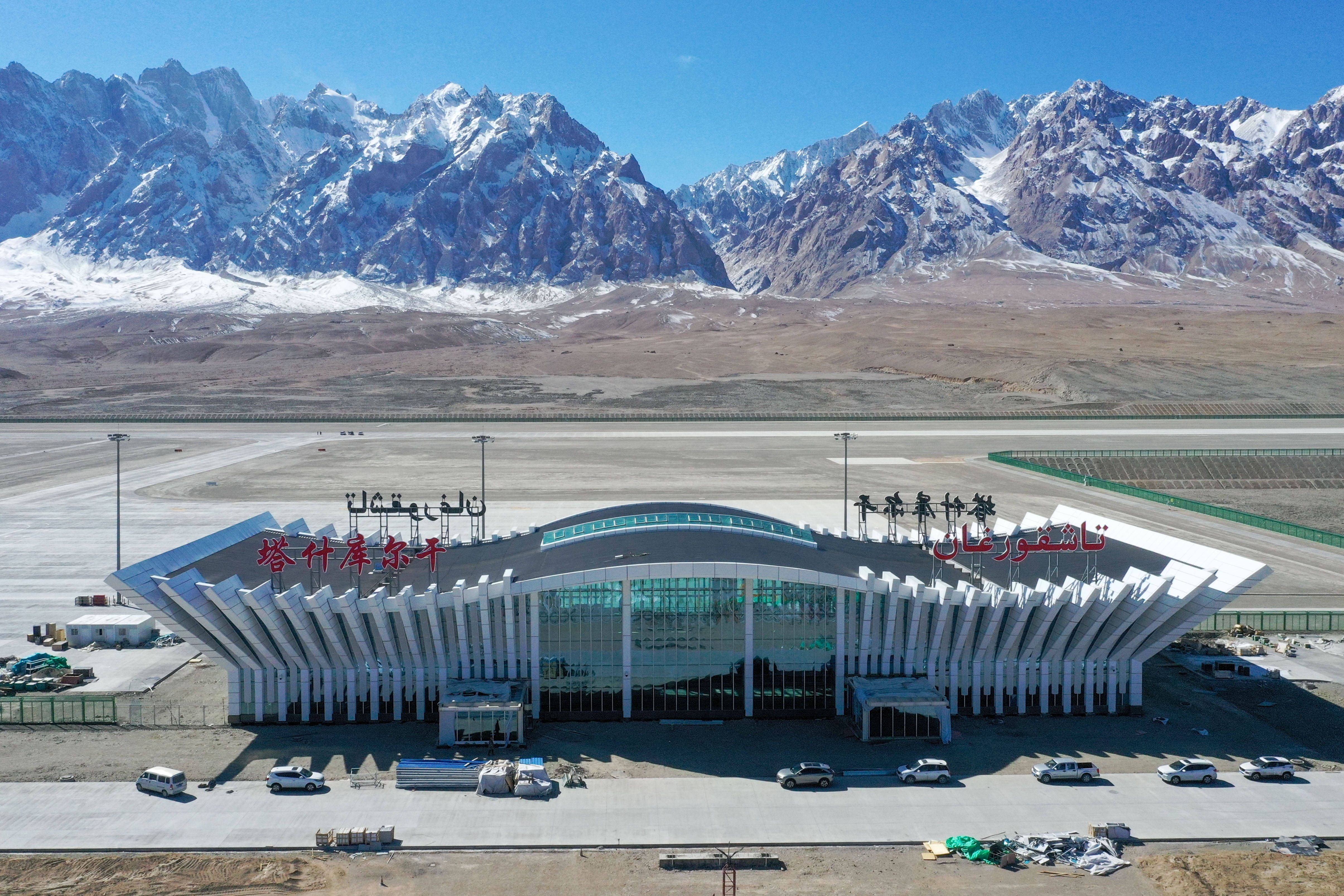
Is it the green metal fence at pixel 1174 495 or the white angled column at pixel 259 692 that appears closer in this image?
the white angled column at pixel 259 692

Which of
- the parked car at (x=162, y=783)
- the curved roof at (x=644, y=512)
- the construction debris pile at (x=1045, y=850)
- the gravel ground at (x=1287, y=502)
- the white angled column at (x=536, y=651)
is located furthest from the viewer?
the gravel ground at (x=1287, y=502)

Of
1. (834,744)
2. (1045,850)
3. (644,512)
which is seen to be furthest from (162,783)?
(1045,850)

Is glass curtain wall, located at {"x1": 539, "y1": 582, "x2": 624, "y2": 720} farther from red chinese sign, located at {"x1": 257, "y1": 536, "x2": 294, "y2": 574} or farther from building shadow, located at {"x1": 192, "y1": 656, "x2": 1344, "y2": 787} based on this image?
red chinese sign, located at {"x1": 257, "y1": 536, "x2": 294, "y2": 574}

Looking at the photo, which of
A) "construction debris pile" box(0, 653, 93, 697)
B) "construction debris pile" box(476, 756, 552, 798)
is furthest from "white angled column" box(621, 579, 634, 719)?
"construction debris pile" box(0, 653, 93, 697)

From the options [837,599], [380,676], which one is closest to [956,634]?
[837,599]

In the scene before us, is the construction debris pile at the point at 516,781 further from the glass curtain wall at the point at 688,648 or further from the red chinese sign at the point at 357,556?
the red chinese sign at the point at 357,556

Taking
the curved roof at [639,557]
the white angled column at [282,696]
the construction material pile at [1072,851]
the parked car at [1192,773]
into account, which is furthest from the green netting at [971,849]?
the white angled column at [282,696]

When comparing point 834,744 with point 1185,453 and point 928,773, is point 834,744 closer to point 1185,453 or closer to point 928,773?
point 928,773
